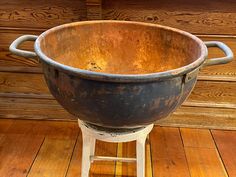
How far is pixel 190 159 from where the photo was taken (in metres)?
1.58

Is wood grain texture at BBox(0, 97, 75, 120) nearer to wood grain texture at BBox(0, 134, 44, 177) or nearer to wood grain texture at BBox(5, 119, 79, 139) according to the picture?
wood grain texture at BBox(5, 119, 79, 139)

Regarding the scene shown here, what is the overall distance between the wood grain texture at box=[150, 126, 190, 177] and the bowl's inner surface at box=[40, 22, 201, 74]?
53 cm

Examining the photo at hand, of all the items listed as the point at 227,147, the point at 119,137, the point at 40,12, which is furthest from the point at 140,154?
the point at 40,12

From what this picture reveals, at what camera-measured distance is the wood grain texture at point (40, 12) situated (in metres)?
1.56

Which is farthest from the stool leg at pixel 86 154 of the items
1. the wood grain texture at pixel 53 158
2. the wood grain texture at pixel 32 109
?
the wood grain texture at pixel 32 109

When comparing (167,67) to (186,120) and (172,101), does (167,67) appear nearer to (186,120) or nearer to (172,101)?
(172,101)

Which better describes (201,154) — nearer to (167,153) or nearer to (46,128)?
(167,153)

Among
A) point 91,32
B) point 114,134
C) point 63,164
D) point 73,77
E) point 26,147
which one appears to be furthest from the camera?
point 26,147

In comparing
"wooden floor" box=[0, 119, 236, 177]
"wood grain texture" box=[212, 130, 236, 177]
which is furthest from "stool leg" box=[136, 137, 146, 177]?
"wood grain texture" box=[212, 130, 236, 177]

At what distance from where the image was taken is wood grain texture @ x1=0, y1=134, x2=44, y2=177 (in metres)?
1.47

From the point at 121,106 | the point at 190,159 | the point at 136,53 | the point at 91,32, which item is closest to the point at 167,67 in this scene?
the point at 136,53

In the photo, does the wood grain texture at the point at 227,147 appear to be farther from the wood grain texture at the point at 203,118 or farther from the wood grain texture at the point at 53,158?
the wood grain texture at the point at 53,158

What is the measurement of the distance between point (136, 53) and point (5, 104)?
968 millimetres

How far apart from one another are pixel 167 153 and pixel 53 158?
591 millimetres
